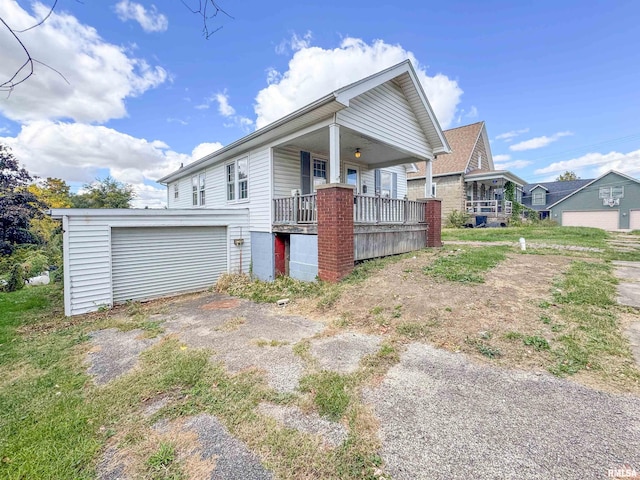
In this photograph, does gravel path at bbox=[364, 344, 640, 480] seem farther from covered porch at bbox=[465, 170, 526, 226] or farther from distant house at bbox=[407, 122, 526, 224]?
covered porch at bbox=[465, 170, 526, 226]

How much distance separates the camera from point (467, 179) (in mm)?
19719

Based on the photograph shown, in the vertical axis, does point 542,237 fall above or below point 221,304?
above

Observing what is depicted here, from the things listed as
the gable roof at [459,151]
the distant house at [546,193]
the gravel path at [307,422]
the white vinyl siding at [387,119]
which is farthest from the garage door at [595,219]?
the gravel path at [307,422]

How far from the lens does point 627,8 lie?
9398 millimetres

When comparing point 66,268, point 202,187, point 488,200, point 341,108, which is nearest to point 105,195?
point 202,187

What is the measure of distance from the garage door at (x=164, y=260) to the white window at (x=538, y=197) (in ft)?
133

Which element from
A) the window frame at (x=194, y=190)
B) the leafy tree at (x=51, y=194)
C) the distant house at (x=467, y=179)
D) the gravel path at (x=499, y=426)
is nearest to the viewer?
the gravel path at (x=499, y=426)

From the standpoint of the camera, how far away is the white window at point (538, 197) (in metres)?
34.9

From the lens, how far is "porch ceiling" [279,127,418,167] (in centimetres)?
820

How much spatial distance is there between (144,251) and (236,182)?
4.08 metres

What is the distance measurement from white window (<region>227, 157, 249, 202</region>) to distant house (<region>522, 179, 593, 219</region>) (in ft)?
121

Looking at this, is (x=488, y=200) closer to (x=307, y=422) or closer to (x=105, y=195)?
(x=307, y=422)

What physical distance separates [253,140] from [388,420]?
8349 mm

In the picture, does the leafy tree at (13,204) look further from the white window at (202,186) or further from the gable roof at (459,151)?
the gable roof at (459,151)
